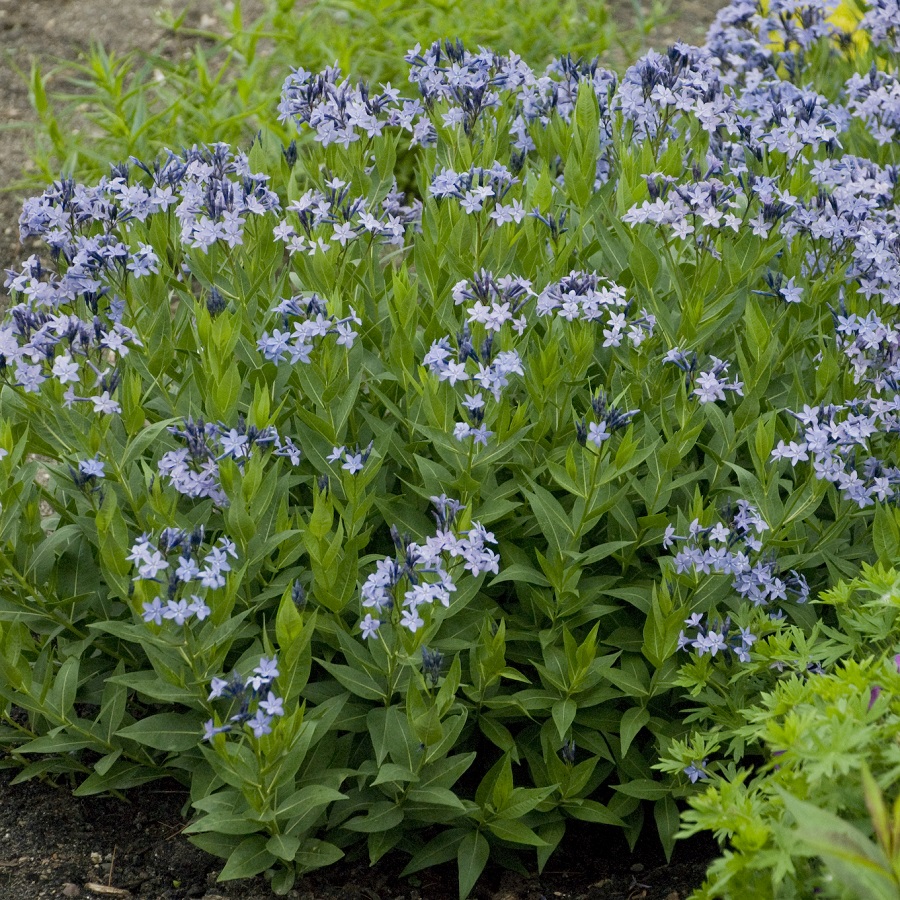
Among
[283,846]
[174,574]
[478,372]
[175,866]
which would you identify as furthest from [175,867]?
[478,372]

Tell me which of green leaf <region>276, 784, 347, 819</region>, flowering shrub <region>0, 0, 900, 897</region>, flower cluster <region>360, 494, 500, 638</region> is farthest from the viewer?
flowering shrub <region>0, 0, 900, 897</region>

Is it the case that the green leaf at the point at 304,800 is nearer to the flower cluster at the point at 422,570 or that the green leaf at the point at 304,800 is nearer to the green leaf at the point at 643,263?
the flower cluster at the point at 422,570

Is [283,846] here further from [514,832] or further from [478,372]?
[478,372]

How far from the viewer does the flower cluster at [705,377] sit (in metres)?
3.33

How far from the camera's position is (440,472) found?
3383 mm

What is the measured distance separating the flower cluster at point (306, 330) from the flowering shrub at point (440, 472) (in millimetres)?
17

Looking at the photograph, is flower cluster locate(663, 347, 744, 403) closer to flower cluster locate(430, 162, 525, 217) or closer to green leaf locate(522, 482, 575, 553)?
green leaf locate(522, 482, 575, 553)

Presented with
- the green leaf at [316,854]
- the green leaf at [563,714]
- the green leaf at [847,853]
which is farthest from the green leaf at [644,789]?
the green leaf at [847,853]

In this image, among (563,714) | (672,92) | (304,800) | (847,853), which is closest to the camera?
(847,853)

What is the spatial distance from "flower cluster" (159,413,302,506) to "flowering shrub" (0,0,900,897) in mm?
15

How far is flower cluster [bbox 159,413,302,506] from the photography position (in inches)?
121

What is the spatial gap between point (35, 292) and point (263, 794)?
5.47 ft

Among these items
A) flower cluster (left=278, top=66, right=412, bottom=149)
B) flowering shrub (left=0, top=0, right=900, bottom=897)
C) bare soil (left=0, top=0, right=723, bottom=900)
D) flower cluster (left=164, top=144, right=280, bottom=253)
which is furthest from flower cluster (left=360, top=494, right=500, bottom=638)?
flower cluster (left=278, top=66, right=412, bottom=149)

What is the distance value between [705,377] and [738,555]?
550 mm
